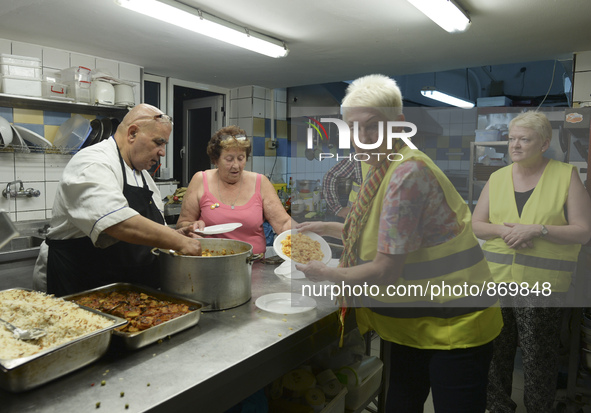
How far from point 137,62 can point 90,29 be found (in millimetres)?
918

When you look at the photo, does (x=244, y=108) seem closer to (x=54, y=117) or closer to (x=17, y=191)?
(x=54, y=117)

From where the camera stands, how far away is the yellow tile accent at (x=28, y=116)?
3097mm

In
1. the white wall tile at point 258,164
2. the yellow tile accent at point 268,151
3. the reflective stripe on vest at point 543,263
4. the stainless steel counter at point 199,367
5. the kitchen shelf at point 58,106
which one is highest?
the kitchen shelf at point 58,106

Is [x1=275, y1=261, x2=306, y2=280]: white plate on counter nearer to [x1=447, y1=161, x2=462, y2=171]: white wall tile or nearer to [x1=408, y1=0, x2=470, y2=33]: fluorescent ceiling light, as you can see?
[x1=447, y1=161, x2=462, y2=171]: white wall tile

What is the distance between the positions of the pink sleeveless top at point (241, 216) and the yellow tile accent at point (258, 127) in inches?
110

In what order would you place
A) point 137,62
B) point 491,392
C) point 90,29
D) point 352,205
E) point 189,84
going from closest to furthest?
point 352,205, point 491,392, point 90,29, point 137,62, point 189,84

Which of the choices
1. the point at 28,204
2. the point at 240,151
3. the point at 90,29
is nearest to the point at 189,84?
the point at 90,29

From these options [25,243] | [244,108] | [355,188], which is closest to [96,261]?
[355,188]

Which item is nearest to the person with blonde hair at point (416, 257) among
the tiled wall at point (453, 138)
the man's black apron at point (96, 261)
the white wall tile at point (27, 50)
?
the tiled wall at point (453, 138)

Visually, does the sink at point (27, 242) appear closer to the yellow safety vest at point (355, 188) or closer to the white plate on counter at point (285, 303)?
the white plate on counter at point (285, 303)

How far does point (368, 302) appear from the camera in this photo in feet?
4.40

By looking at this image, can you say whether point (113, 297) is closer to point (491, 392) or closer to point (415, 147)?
point (415, 147)

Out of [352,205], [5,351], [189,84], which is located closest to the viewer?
[5,351]

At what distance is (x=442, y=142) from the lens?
183cm
